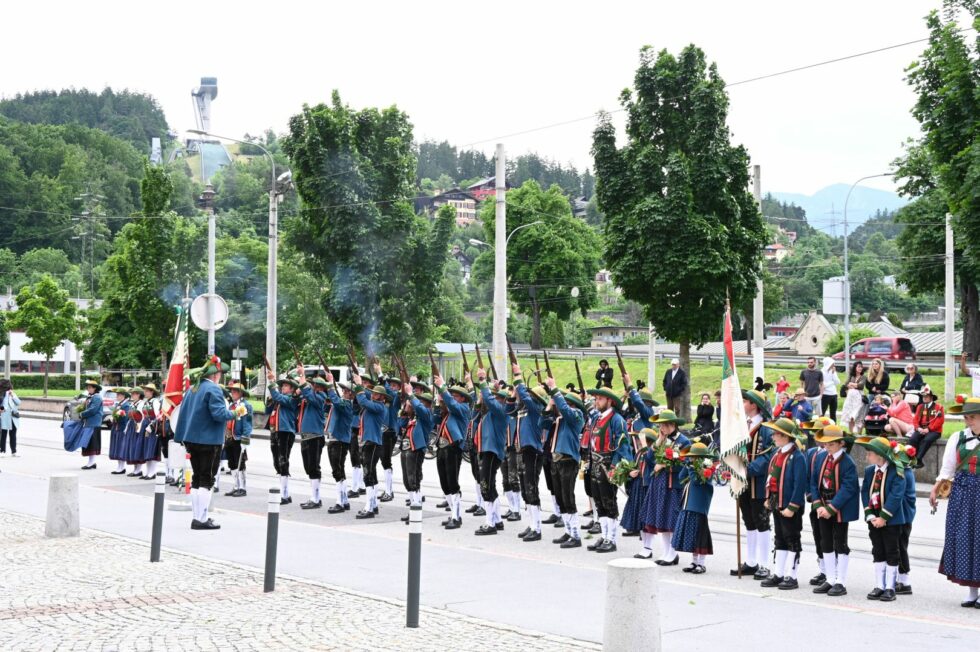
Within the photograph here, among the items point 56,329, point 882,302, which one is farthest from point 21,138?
point 882,302

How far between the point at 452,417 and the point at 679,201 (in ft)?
40.9

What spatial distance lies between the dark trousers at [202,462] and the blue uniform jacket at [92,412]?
416 inches

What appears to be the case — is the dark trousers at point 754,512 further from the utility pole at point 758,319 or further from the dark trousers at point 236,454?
the utility pole at point 758,319

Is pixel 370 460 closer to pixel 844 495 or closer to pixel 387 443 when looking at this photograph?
pixel 387 443

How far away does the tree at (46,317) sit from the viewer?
56250 millimetres

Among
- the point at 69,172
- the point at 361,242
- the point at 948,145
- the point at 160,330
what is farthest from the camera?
the point at 69,172

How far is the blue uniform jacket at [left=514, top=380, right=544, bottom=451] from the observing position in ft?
46.6

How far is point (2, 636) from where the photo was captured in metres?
8.38

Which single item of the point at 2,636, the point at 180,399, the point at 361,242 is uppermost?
the point at 361,242

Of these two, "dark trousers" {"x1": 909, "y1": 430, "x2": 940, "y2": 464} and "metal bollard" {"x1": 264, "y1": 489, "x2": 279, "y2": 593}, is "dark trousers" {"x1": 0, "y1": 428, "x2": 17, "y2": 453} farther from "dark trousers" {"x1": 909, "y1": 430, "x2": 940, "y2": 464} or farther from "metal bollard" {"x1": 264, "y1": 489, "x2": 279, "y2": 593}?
"dark trousers" {"x1": 909, "y1": 430, "x2": 940, "y2": 464}

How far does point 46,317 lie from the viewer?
56.7 meters

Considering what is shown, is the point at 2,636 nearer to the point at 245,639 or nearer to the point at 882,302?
the point at 245,639

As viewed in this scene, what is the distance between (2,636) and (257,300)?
50749 mm

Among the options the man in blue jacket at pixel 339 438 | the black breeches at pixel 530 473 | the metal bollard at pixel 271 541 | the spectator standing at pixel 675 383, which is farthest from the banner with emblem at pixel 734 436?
the spectator standing at pixel 675 383
